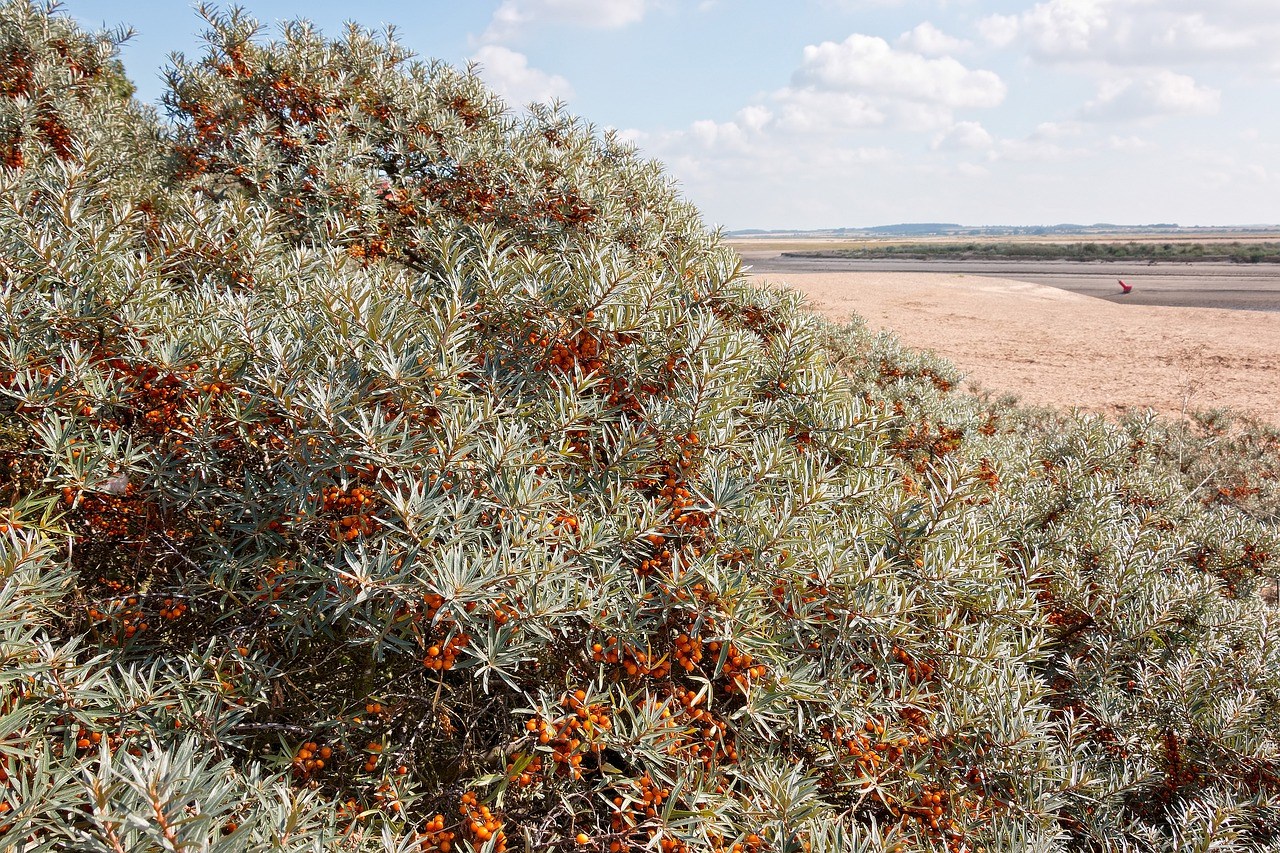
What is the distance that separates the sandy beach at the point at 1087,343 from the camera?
1603 centimetres

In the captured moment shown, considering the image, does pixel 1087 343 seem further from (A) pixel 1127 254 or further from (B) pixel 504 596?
(A) pixel 1127 254

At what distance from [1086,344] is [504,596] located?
27971 millimetres

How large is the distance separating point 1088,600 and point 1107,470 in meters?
1.49

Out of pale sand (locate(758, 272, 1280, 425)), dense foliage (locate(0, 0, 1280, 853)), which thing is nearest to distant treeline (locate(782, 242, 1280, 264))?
pale sand (locate(758, 272, 1280, 425))

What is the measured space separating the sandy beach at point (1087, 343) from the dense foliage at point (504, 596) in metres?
7.01

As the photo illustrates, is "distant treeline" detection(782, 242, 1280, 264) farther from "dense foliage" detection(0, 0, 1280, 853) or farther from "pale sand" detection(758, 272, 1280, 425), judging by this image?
"dense foliage" detection(0, 0, 1280, 853)

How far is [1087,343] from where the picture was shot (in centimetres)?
2406

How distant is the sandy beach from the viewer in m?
16.0

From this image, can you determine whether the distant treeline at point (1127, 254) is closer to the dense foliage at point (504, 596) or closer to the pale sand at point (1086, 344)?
the pale sand at point (1086, 344)

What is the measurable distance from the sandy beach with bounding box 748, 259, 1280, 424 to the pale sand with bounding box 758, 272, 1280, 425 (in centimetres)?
Answer: 4

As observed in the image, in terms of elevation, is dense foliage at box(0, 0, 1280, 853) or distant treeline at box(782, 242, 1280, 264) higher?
distant treeline at box(782, 242, 1280, 264)

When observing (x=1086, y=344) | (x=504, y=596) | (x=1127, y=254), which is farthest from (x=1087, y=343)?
(x=1127, y=254)

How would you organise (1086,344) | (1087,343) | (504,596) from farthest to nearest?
(1087,343)
(1086,344)
(504,596)

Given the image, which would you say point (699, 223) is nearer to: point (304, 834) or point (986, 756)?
point (986, 756)
